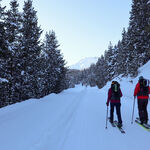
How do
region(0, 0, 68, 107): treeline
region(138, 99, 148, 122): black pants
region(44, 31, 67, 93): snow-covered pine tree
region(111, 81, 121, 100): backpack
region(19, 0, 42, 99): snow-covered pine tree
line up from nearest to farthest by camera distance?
region(138, 99, 148, 122): black pants, region(111, 81, 121, 100): backpack, region(0, 0, 68, 107): treeline, region(19, 0, 42, 99): snow-covered pine tree, region(44, 31, 67, 93): snow-covered pine tree

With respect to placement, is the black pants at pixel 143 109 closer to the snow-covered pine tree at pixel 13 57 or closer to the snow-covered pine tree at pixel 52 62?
the snow-covered pine tree at pixel 13 57

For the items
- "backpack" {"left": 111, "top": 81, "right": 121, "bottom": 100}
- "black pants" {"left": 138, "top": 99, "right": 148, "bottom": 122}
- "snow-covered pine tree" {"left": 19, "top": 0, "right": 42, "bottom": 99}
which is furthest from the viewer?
"snow-covered pine tree" {"left": 19, "top": 0, "right": 42, "bottom": 99}

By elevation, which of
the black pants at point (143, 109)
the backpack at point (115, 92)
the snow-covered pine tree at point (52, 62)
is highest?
the snow-covered pine tree at point (52, 62)

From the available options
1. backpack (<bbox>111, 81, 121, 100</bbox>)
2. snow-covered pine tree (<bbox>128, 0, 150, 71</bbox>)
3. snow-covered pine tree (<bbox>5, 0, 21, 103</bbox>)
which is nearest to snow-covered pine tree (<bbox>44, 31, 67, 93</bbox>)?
snow-covered pine tree (<bbox>5, 0, 21, 103</bbox>)

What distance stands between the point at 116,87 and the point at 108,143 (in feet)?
9.23

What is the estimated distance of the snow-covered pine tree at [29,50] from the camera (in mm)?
16566

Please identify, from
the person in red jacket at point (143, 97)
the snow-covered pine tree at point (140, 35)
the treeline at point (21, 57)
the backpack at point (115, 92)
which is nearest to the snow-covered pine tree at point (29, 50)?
the treeline at point (21, 57)

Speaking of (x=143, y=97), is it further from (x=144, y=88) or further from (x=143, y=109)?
(x=143, y=109)

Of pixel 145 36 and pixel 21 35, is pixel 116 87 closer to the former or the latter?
pixel 21 35

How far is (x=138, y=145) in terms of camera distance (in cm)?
446

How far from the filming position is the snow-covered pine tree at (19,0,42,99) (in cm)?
1657

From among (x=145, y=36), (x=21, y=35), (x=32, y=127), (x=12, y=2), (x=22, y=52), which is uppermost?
(x=12, y=2)

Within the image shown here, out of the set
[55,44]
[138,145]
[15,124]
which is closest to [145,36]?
[55,44]

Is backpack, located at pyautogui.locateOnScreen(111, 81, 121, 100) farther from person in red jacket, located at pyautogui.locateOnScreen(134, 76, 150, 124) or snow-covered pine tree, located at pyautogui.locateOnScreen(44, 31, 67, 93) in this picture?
snow-covered pine tree, located at pyautogui.locateOnScreen(44, 31, 67, 93)
